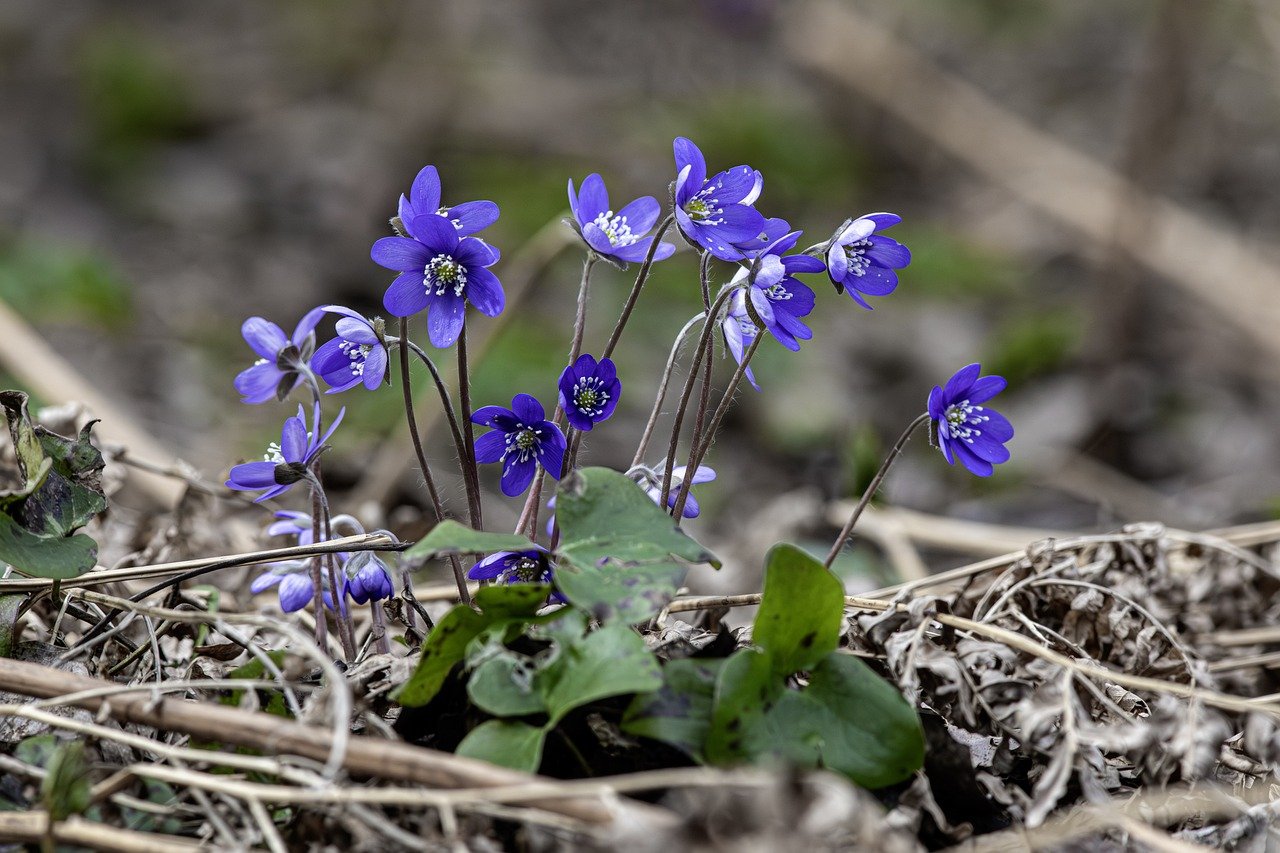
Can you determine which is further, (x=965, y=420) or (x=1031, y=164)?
(x=1031, y=164)

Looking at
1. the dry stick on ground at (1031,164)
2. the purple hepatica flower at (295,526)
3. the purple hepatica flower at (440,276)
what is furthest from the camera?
the dry stick on ground at (1031,164)

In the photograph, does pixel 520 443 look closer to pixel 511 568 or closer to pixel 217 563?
pixel 511 568

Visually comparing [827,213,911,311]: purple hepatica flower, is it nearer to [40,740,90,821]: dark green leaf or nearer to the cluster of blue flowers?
the cluster of blue flowers

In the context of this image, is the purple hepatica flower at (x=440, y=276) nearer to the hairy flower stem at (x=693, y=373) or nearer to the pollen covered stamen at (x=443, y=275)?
the pollen covered stamen at (x=443, y=275)

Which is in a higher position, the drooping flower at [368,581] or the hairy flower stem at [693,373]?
the hairy flower stem at [693,373]

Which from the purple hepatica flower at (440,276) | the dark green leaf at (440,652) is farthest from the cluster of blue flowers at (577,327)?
the dark green leaf at (440,652)

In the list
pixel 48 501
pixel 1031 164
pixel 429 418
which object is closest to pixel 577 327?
pixel 48 501
